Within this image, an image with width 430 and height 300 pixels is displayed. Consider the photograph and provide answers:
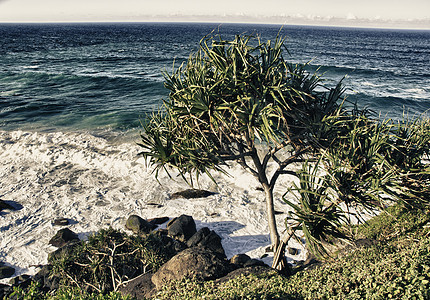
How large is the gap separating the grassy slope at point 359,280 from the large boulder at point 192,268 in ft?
1.13

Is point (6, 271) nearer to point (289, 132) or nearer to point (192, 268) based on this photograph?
point (192, 268)

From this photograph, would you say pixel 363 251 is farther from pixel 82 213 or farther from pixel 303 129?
pixel 82 213

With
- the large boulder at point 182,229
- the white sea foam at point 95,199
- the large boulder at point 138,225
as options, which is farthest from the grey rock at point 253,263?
the large boulder at point 138,225

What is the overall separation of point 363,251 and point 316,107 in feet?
11.5

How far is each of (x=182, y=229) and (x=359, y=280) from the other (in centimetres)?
679

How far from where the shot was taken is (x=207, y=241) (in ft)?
35.7

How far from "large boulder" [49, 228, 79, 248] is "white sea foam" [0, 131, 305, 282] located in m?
0.28

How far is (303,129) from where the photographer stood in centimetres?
718

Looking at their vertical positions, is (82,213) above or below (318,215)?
below

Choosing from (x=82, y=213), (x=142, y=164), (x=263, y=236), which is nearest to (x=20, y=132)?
(x=142, y=164)

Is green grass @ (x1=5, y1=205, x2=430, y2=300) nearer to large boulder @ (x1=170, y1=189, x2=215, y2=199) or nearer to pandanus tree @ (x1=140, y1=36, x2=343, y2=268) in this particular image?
pandanus tree @ (x1=140, y1=36, x2=343, y2=268)

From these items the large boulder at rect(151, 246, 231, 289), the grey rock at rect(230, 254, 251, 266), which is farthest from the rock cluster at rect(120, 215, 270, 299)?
the grey rock at rect(230, 254, 251, 266)

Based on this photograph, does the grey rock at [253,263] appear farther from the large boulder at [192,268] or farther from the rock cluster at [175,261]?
the large boulder at [192,268]

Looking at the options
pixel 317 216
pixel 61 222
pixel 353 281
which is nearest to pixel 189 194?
pixel 61 222
